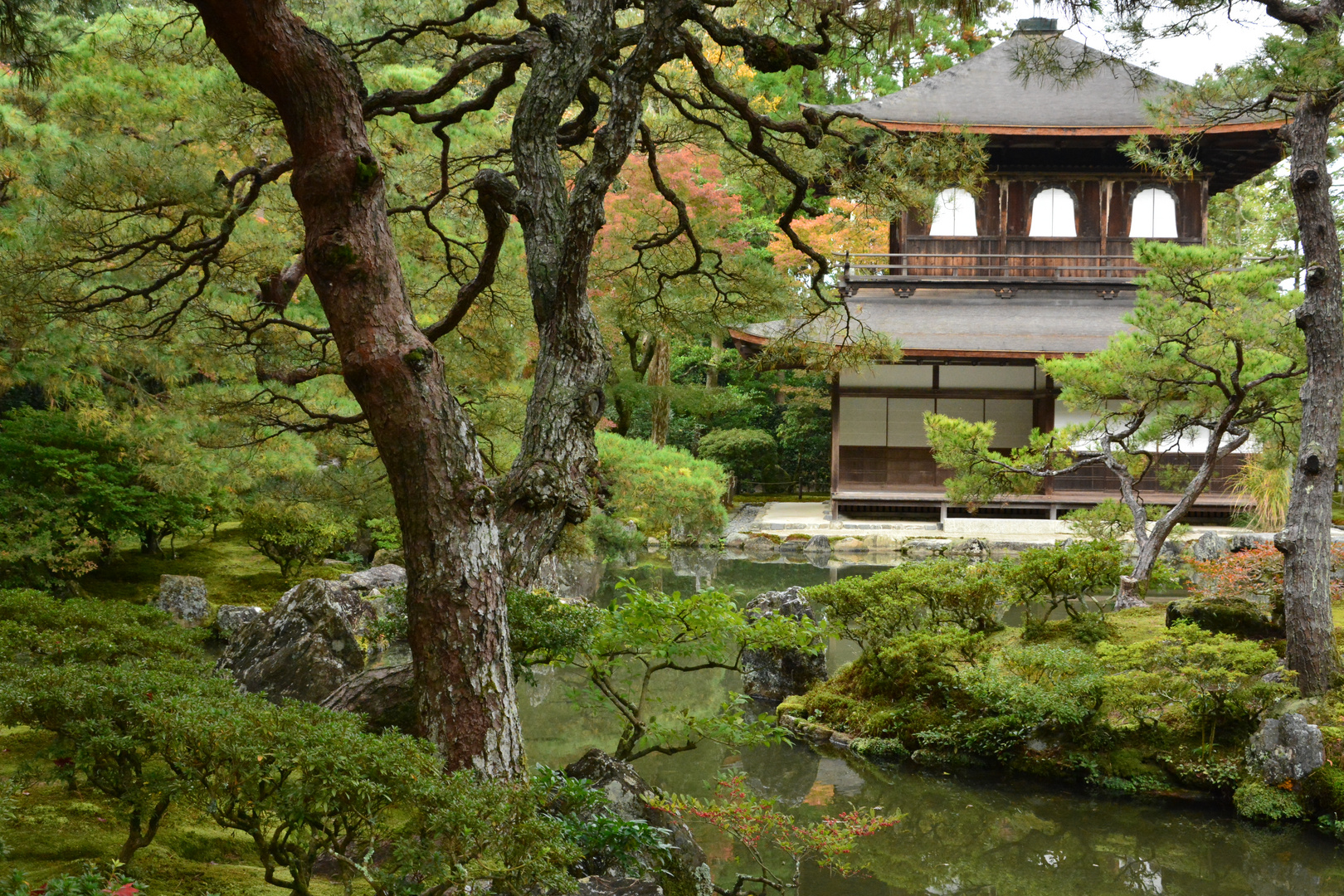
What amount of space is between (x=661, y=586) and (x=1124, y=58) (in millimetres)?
8760

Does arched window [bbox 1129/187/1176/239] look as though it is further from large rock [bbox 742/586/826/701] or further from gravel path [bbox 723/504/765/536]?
large rock [bbox 742/586/826/701]

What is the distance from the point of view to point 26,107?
33.4ft

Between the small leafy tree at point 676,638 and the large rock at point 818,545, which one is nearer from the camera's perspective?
the small leafy tree at point 676,638

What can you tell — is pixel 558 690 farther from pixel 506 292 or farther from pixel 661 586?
pixel 661 586

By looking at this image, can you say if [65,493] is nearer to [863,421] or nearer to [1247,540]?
[863,421]

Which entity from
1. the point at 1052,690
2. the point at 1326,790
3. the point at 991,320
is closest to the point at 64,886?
the point at 1052,690

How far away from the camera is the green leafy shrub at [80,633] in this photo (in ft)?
11.6

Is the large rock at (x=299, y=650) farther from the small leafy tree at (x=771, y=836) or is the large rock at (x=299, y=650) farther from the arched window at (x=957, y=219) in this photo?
the arched window at (x=957, y=219)

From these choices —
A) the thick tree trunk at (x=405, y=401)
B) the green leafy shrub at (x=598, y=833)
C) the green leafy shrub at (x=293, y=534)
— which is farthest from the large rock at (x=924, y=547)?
the thick tree trunk at (x=405, y=401)

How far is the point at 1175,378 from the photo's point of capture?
8.87 m

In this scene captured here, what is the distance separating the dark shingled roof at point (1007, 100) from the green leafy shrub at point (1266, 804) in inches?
480

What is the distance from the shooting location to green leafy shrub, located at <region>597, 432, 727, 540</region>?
10.6 metres

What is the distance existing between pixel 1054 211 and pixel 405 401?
16108 mm

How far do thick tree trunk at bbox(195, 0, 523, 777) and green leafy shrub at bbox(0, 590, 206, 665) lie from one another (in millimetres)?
1093
